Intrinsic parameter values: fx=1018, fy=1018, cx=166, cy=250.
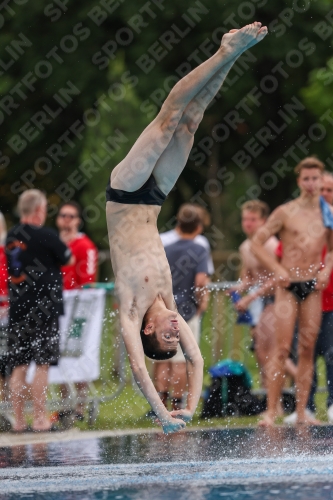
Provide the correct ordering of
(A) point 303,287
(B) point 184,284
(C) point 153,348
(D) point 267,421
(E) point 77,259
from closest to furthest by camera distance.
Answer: (C) point 153,348
(D) point 267,421
(A) point 303,287
(B) point 184,284
(E) point 77,259

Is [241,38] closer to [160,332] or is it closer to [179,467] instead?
[160,332]

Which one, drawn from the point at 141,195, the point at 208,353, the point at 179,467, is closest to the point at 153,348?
the point at 179,467

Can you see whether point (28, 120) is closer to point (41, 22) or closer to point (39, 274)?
point (41, 22)

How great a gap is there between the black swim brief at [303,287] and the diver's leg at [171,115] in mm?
2618

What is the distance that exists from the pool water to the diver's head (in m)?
0.74

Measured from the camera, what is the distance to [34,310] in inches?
354

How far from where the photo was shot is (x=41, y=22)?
759 inches

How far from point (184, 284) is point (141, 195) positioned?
3275 mm

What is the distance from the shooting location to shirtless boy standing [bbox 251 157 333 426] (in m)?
8.95

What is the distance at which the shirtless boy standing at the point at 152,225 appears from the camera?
662 centimetres

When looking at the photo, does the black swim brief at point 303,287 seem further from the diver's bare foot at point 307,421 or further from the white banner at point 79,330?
the white banner at point 79,330

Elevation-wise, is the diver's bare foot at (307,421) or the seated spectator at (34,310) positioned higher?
the seated spectator at (34,310)

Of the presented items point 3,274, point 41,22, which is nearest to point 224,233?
point 41,22

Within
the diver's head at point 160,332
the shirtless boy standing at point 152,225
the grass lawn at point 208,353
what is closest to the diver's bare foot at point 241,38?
the shirtless boy standing at point 152,225
